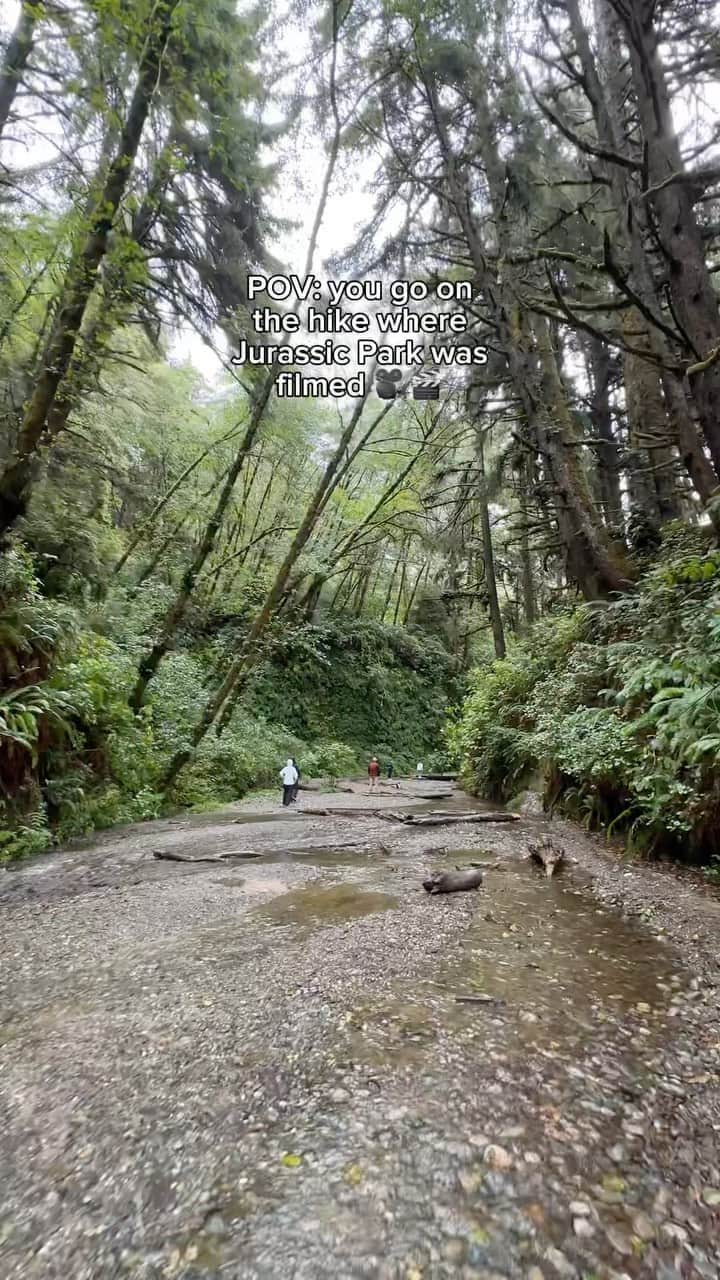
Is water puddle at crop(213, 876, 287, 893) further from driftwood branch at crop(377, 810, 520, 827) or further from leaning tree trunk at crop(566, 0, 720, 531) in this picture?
leaning tree trunk at crop(566, 0, 720, 531)

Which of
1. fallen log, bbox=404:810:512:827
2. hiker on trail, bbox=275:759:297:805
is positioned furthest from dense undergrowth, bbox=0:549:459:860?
fallen log, bbox=404:810:512:827

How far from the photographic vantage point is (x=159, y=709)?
10766 mm

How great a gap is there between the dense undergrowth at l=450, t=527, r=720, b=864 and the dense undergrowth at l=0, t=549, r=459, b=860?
586 cm

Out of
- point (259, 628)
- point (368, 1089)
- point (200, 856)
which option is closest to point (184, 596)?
point (259, 628)

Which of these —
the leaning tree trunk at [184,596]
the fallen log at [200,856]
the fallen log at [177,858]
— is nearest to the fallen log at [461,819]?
the fallen log at [200,856]

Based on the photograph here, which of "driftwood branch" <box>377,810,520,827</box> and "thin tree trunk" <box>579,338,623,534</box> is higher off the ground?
"thin tree trunk" <box>579,338,623,534</box>

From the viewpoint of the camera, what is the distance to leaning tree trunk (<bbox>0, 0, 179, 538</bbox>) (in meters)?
5.05

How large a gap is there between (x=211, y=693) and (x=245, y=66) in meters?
11.1

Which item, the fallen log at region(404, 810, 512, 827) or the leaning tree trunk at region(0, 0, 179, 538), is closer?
the leaning tree trunk at region(0, 0, 179, 538)

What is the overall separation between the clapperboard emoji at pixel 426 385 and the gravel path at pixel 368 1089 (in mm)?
11098

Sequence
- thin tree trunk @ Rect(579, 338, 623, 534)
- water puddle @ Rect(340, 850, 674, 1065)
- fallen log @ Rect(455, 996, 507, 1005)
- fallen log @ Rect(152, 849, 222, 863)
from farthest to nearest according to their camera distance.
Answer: thin tree trunk @ Rect(579, 338, 623, 534) < fallen log @ Rect(152, 849, 222, 863) < fallen log @ Rect(455, 996, 507, 1005) < water puddle @ Rect(340, 850, 674, 1065)

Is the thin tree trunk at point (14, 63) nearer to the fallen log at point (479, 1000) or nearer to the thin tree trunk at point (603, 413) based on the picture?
the fallen log at point (479, 1000)

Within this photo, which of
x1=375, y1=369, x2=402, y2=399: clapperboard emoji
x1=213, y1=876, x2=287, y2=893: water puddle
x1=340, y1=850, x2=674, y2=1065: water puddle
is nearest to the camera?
x1=340, y1=850, x2=674, y2=1065: water puddle

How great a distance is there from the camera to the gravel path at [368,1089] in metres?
1.52
